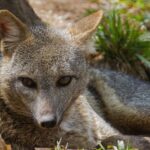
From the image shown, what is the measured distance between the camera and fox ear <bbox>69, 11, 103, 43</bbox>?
651cm

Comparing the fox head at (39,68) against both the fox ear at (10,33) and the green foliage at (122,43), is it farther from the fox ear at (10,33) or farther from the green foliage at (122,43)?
the green foliage at (122,43)

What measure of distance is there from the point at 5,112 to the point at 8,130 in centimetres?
20

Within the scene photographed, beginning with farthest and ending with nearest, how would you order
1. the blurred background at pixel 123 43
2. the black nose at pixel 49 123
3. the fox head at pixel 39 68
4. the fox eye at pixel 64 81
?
the blurred background at pixel 123 43
the fox eye at pixel 64 81
the fox head at pixel 39 68
the black nose at pixel 49 123

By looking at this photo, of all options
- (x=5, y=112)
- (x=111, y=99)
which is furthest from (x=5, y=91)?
(x=111, y=99)

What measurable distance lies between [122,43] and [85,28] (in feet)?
10.1

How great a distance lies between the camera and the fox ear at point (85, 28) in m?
6.51

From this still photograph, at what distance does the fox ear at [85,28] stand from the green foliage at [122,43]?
9.60ft

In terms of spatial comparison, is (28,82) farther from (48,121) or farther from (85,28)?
(85,28)

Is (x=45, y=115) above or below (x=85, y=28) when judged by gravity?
below

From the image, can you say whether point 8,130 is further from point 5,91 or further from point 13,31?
point 13,31

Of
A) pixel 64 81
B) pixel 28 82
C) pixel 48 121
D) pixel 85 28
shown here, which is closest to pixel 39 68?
pixel 28 82

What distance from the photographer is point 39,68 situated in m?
6.01

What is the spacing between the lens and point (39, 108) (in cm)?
580

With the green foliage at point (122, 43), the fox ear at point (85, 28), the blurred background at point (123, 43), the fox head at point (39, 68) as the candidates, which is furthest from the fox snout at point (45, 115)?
the green foliage at point (122, 43)
